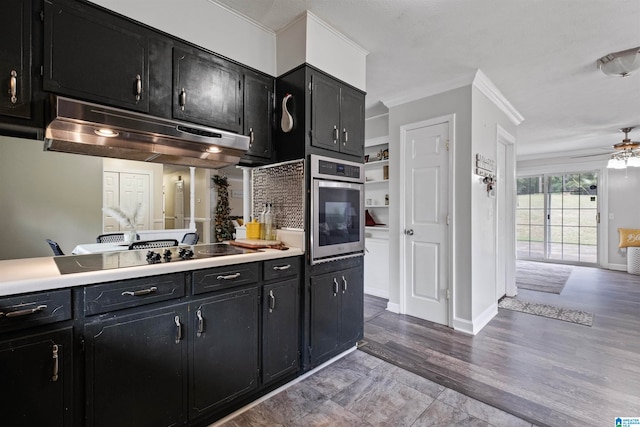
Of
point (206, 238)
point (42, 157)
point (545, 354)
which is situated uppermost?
point (42, 157)

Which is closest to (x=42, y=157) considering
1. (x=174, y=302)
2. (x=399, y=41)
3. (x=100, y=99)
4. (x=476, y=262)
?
(x=100, y=99)

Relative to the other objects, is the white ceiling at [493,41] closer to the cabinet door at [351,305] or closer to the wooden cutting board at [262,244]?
the wooden cutting board at [262,244]

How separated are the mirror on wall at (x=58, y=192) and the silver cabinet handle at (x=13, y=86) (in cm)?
87

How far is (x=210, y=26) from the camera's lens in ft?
6.67

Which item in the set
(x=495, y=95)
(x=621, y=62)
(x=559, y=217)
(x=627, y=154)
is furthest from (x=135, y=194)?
(x=559, y=217)

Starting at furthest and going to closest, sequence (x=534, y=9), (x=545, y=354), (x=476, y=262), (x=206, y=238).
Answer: (x=206, y=238) → (x=476, y=262) → (x=545, y=354) → (x=534, y=9)

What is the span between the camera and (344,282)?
2.44 m

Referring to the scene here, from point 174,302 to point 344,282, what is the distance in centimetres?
132

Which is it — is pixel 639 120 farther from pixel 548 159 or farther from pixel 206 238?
pixel 206 238

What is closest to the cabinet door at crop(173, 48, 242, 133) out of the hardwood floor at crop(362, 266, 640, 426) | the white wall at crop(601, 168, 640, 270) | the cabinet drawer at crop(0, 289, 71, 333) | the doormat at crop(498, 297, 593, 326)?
the cabinet drawer at crop(0, 289, 71, 333)

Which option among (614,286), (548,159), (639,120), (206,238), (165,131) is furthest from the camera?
(548,159)

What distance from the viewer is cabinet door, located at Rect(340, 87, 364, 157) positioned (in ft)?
8.06

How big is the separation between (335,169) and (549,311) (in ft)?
10.7

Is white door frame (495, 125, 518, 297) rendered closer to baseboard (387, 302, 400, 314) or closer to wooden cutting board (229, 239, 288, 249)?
baseboard (387, 302, 400, 314)
